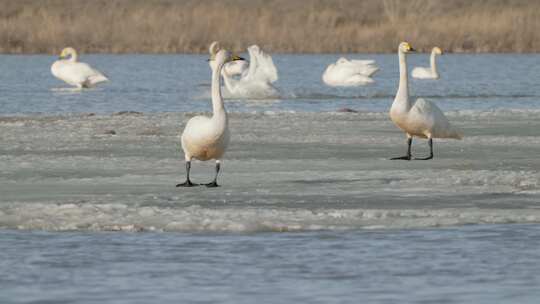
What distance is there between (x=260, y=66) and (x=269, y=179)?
14.8 m

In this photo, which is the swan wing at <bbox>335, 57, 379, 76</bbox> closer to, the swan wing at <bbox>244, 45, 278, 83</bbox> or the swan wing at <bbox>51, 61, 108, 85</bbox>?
the swan wing at <bbox>244, 45, 278, 83</bbox>

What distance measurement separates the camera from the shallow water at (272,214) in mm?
7258

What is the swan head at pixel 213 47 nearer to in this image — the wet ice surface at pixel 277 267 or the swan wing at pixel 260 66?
the swan wing at pixel 260 66

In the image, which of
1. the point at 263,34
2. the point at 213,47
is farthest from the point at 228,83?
the point at 263,34

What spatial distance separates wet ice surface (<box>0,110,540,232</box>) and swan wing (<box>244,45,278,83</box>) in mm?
8560

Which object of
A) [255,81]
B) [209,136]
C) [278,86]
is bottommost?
[209,136]

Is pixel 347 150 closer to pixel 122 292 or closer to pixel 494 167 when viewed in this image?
pixel 494 167

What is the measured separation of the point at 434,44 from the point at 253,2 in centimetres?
4153

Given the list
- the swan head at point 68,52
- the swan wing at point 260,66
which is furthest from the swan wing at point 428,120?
the swan head at point 68,52

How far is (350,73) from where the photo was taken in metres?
28.4

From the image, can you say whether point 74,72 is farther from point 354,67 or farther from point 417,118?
point 417,118

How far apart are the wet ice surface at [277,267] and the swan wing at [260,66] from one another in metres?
16.9

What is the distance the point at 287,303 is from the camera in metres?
6.71

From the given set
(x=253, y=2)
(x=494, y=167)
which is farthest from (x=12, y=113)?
(x=253, y=2)
